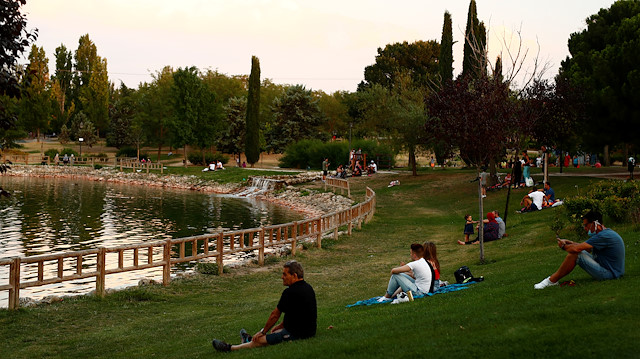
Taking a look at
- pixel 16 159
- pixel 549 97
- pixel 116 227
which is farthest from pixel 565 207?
pixel 16 159

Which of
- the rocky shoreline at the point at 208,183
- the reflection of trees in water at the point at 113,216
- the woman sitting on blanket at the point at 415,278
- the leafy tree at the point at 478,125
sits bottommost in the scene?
the reflection of trees in water at the point at 113,216

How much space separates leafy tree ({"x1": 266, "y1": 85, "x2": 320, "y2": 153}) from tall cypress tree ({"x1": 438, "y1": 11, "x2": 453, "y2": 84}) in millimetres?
31994

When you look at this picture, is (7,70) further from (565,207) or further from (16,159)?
(16,159)

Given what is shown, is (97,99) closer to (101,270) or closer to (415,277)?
(101,270)

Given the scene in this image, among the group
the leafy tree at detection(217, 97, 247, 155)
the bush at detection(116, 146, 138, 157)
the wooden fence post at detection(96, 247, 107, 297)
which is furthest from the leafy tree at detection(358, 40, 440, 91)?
the wooden fence post at detection(96, 247, 107, 297)

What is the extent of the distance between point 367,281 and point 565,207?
22.5 ft

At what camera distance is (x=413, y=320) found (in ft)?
29.3

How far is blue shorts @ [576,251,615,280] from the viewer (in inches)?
381

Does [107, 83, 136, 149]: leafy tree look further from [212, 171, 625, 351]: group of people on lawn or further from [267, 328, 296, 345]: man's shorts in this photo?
[267, 328, 296, 345]: man's shorts

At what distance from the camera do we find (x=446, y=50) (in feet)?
175

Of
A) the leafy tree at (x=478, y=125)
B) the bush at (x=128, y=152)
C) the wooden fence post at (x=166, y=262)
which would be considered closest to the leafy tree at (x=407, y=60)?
the bush at (x=128, y=152)

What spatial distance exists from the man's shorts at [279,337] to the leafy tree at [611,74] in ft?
88.0

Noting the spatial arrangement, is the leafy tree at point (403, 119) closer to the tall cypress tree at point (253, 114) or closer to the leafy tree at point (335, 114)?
the tall cypress tree at point (253, 114)

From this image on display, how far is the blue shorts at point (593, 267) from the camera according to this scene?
9672 millimetres
